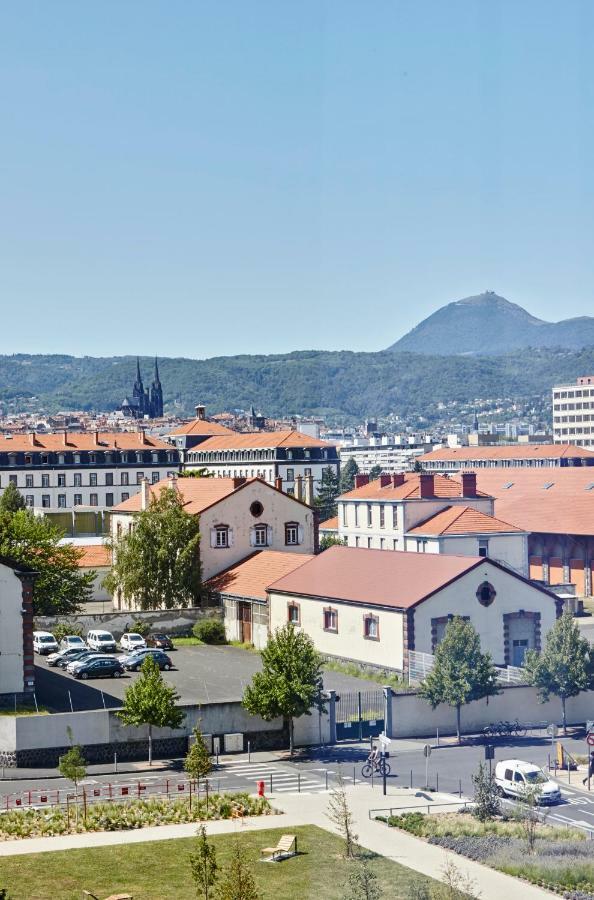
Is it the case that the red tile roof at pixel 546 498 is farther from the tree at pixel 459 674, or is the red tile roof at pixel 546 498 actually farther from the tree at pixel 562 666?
the tree at pixel 459 674

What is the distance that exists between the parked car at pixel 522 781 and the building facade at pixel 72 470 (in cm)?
9547

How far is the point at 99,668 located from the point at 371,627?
409 inches

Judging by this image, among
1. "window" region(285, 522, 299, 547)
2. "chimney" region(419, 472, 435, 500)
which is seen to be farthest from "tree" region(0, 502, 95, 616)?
"chimney" region(419, 472, 435, 500)

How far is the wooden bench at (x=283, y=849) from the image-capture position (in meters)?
33.1

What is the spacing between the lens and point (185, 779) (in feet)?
136

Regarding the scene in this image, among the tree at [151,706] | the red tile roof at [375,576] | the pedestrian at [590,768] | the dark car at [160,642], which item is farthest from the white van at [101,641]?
the pedestrian at [590,768]

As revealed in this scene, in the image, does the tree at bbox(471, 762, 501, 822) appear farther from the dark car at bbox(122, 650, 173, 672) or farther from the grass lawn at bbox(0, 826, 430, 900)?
the dark car at bbox(122, 650, 173, 672)

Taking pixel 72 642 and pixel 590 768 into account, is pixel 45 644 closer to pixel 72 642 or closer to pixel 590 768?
pixel 72 642

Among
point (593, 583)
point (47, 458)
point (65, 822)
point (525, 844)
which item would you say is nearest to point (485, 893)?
point (525, 844)

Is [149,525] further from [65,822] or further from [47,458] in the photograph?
[47,458]

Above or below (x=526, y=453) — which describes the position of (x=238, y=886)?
below

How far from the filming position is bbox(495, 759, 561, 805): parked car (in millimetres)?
38594

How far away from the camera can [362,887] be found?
89.4 ft

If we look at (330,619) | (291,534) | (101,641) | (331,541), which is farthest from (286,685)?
(331,541)
